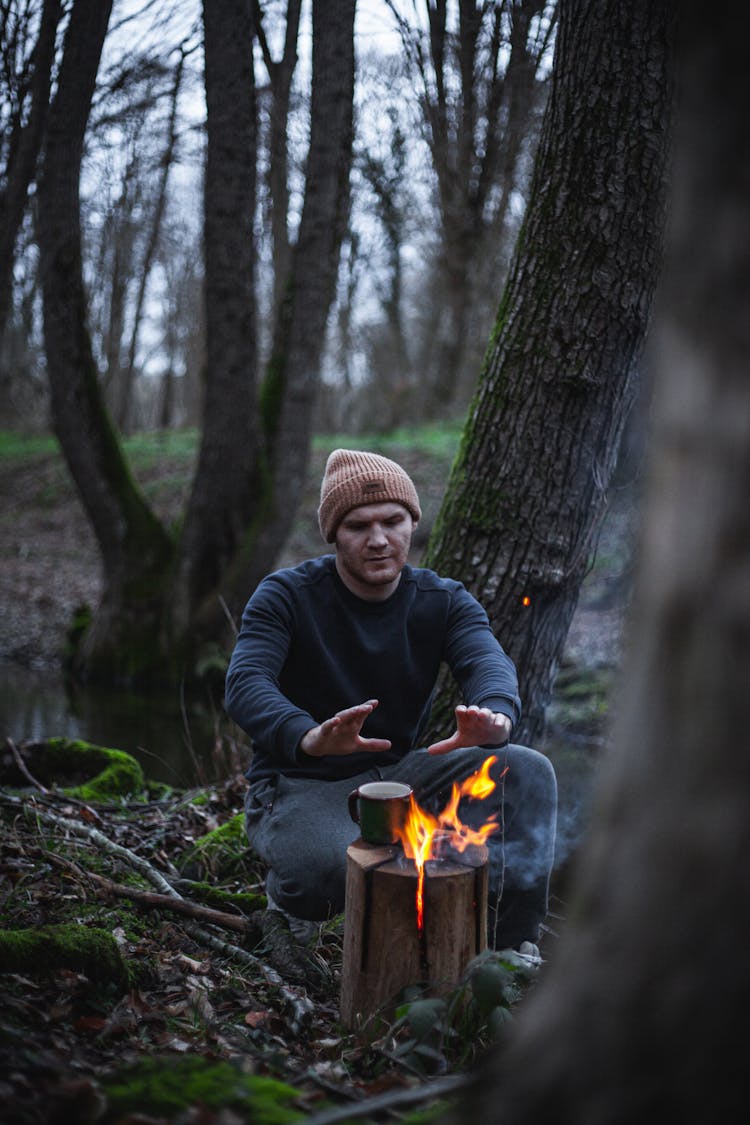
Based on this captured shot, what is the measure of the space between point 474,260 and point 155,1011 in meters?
17.9

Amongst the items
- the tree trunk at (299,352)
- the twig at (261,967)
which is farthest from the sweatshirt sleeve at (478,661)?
the tree trunk at (299,352)

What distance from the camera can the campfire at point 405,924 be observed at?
105 inches

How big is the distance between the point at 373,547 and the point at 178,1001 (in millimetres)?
1763

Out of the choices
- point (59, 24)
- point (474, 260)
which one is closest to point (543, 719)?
point (59, 24)

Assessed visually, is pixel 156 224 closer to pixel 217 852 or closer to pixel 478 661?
pixel 217 852

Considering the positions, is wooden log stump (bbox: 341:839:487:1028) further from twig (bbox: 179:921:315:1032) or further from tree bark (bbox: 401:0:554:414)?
tree bark (bbox: 401:0:554:414)

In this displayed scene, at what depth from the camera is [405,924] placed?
268 centimetres

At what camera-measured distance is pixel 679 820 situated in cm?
119

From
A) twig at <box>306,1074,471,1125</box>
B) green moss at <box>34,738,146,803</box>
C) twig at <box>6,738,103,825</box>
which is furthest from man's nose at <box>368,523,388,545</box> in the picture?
green moss at <box>34,738,146,803</box>

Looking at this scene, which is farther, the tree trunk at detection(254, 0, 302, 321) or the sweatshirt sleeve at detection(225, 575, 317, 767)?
the tree trunk at detection(254, 0, 302, 321)

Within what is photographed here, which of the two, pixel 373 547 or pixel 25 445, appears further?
pixel 25 445

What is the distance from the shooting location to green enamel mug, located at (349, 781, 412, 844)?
2.82m

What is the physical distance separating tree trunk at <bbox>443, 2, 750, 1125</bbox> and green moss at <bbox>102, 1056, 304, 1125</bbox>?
30.2 inches

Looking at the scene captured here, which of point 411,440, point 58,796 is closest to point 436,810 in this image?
point 58,796
